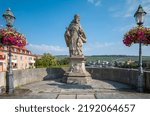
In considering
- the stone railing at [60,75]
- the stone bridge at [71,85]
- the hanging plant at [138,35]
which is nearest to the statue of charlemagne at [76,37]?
the stone bridge at [71,85]

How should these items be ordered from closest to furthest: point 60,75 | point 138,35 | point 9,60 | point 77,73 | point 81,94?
point 81,94 → point 138,35 → point 9,60 → point 77,73 → point 60,75

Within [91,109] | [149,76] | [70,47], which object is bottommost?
[91,109]

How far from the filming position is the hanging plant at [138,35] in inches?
343

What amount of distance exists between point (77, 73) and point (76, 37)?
2.52m

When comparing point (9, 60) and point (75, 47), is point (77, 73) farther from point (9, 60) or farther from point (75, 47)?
point (9, 60)

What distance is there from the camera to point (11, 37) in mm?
8703

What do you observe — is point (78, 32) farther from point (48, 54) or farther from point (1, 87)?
point (48, 54)

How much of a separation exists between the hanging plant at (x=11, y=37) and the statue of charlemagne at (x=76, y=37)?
4.58 m

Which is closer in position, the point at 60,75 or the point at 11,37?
the point at 11,37

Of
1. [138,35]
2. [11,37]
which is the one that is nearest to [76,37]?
[138,35]

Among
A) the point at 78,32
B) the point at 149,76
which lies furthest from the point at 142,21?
the point at 78,32

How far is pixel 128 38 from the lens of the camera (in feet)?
29.5

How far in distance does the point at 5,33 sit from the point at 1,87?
2.60m

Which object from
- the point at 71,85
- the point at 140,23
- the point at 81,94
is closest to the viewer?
the point at 81,94
